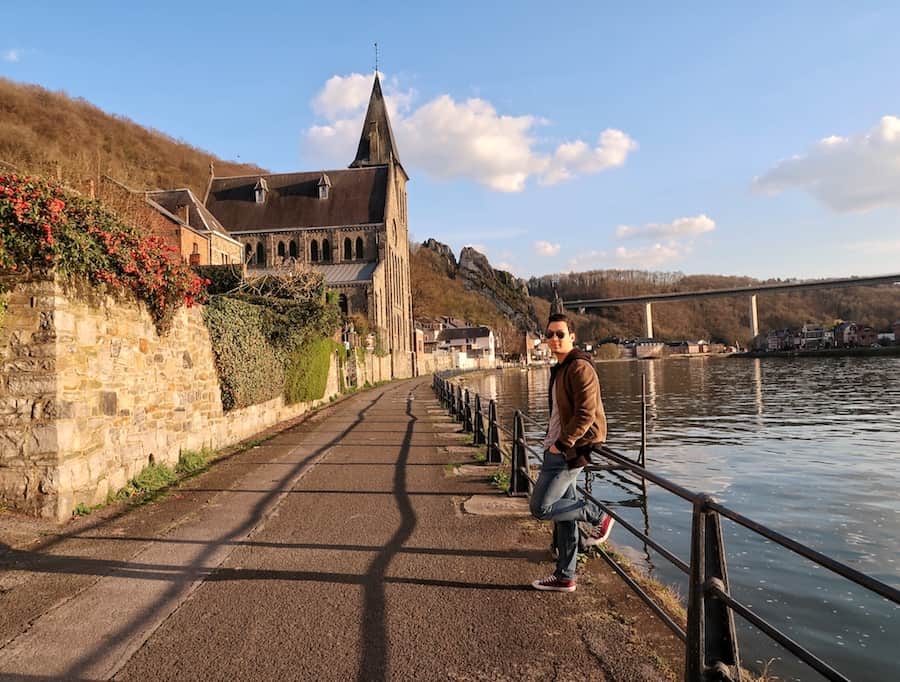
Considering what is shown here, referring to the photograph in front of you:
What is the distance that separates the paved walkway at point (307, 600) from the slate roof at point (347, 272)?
53751mm

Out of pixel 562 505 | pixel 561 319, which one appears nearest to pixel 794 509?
pixel 562 505

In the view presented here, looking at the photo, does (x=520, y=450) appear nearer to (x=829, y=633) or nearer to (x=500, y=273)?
(x=829, y=633)

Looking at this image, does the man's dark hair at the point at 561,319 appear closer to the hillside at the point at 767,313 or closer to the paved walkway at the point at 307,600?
the paved walkway at the point at 307,600

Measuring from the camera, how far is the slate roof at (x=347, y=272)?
60969 millimetres

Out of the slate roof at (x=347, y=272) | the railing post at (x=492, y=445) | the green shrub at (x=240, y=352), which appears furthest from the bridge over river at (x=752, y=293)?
the railing post at (x=492, y=445)

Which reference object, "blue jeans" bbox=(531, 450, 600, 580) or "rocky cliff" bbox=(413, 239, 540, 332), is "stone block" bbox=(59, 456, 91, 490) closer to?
"blue jeans" bbox=(531, 450, 600, 580)

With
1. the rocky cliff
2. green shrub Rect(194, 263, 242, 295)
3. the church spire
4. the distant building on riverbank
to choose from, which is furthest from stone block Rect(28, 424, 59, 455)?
the rocky cliff

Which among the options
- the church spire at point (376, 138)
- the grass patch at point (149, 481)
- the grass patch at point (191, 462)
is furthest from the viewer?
the church spire at point (376, 138)

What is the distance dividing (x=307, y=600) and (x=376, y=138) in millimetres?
75210

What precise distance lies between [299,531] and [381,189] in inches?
2524

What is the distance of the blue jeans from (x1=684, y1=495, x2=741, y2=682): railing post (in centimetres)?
156

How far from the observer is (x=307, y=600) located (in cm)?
465

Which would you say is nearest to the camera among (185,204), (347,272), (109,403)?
(109,403)

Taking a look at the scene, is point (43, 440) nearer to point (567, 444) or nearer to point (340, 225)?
point (567, 444)
